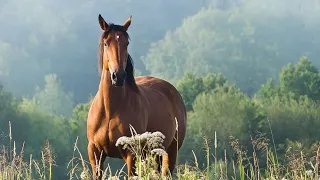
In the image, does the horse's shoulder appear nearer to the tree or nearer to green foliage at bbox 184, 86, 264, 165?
green foliage at bbox 184, 86, 264, 165

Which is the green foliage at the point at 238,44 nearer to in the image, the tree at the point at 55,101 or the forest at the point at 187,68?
the forest at the point at 187,68

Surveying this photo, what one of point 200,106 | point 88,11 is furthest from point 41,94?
point 88,11

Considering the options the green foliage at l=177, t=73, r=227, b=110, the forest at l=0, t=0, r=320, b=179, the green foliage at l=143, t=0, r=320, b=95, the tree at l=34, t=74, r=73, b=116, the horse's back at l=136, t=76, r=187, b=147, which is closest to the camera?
the horse's back at l=136, t=76, r=187, b=147

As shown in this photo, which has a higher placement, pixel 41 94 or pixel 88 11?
pixel 88 11

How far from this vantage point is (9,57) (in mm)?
154250

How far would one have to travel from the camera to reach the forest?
203ft

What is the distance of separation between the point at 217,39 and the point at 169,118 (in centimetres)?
14955

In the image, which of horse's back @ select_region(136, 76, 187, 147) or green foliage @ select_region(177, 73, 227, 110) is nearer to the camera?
horse's back @ select_region(136, 76, 187, 147)

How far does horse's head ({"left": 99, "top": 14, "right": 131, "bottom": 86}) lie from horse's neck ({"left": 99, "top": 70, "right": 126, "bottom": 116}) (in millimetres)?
133

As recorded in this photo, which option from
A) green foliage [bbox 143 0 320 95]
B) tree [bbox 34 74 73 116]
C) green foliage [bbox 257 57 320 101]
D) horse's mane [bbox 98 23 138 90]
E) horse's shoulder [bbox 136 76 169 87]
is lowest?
horse's mane [bbox 98 23 138 90]

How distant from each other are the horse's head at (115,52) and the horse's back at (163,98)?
104 cm

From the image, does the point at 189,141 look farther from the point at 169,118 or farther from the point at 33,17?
the point at 33,17

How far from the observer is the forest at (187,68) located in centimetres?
6188

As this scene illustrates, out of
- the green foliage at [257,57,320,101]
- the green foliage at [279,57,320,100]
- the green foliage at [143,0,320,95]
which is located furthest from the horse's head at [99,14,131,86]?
the green foliage at [143,0,320,95]
